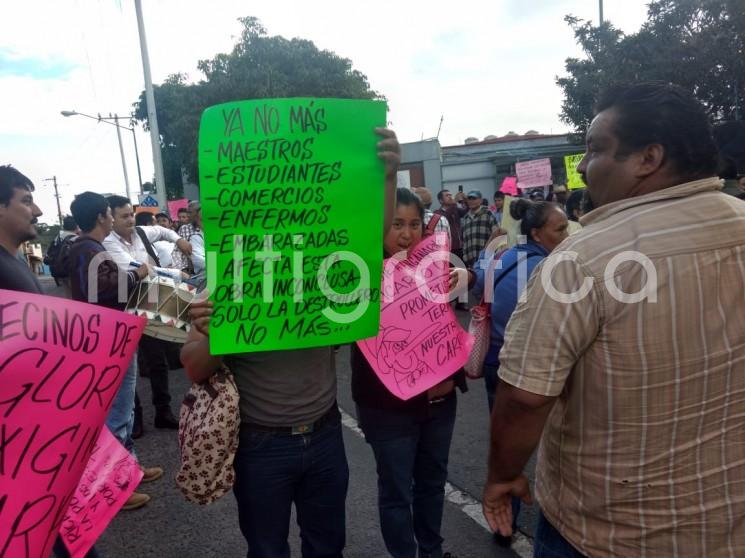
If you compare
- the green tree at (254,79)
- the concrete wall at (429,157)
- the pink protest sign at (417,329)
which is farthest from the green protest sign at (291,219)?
the concrete wall at (429,157)

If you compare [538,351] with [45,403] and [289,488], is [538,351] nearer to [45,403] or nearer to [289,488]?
[289,488]

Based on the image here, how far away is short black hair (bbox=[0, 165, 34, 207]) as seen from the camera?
8.10ft

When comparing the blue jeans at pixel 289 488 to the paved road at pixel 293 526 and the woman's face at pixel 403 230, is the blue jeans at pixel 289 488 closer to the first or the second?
the woman's face at pixel 403 230

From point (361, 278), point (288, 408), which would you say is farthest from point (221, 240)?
point (288, 408)

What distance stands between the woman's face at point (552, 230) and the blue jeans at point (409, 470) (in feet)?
3.35

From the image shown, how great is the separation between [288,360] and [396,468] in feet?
2.37

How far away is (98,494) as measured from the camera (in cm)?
210

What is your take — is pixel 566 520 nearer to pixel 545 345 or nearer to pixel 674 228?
pixel 545 345

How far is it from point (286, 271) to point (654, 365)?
1.01 metres

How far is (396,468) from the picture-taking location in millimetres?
2266

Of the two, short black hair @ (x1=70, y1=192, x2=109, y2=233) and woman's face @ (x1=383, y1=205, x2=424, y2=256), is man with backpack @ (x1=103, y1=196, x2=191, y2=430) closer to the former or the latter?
short black hair @ (x1=70, y1=192, x2=109, y2=233)

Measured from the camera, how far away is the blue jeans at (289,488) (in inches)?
73.1

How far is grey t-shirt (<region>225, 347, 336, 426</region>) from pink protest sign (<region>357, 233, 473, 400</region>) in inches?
15.7

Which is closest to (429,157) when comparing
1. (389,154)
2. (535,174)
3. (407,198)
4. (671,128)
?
(535,174)
